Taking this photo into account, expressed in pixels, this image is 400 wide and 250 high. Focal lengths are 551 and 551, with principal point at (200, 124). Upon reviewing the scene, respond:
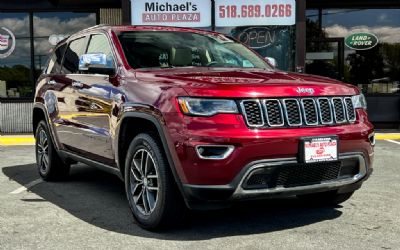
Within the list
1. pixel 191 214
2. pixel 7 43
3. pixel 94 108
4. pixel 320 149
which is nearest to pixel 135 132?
pixel 94 108

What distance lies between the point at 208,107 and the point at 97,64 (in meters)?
1.34

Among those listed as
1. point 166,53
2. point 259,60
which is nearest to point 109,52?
point 166,53

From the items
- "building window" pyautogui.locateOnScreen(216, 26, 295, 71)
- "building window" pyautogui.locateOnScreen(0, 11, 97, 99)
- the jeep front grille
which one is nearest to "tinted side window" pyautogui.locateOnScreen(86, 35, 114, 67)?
the jeep front grille

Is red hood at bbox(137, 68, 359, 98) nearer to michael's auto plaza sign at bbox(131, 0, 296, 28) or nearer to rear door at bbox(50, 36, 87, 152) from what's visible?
rear door at bbox(50, 36, 87, 152)

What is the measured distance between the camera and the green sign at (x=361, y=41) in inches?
518

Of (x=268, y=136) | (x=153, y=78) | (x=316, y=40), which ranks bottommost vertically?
(x=268, y=136)

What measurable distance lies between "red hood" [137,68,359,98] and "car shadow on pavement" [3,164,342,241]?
3.69 ft

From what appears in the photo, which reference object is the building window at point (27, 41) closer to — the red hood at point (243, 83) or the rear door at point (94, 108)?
the rear door at point (94, 108)

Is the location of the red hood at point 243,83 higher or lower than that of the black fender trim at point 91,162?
higher

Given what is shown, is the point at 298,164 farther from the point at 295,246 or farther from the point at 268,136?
the point at 295,246

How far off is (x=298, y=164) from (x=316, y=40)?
382 inches

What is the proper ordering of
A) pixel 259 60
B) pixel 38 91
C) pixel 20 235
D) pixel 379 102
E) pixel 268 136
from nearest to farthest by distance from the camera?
1. pixel 268 136
2. pixel 20 235
3. pixel 259 60
4. pixel 38 91
5. pixel 379 102

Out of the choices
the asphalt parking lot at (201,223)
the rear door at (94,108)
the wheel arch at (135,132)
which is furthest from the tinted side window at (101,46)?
the asphalt parking lot at (201,223)

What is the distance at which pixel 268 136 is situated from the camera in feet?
12.6
